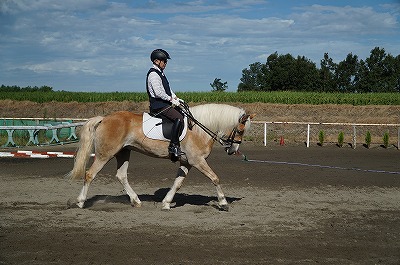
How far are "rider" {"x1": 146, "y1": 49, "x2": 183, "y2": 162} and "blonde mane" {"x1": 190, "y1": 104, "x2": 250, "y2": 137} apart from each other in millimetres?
427

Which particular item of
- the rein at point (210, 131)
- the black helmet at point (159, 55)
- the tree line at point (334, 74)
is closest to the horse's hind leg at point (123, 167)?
the rein at point (210, 131)

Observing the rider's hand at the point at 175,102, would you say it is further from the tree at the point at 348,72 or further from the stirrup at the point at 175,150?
the tree at the point at 348,72

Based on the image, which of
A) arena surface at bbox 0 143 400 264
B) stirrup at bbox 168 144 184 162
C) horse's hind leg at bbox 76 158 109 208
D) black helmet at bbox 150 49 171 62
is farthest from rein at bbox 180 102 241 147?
horse's hind leg at bbox 76 158 109 208

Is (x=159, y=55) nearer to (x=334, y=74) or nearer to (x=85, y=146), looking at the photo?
(x=85, y=146)

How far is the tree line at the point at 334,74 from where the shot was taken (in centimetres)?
7319

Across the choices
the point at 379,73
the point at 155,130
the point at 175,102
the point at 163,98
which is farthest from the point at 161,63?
the point at 379,73

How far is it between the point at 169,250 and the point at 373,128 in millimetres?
29225

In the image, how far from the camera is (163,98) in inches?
357

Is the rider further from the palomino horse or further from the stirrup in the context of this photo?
the palomino horse

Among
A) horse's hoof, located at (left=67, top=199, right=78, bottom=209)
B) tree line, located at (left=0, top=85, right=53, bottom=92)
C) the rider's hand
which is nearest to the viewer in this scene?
the rider's hand

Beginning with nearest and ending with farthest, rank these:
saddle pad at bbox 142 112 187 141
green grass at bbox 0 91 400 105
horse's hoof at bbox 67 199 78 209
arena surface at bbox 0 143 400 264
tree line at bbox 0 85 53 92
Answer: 1. arena surface at bbox 0 143 400 264
2. horse's hoof at bbox 67 199 78 209
3. saddle pad at bbox 142 112 187 141
4. green grass at bbox 0 91 400 105
5. tree line at bbox 0 85 53 92

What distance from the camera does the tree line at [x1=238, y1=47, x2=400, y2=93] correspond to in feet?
240

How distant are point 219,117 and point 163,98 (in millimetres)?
1125

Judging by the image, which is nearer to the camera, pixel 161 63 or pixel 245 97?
pixel 161 63
